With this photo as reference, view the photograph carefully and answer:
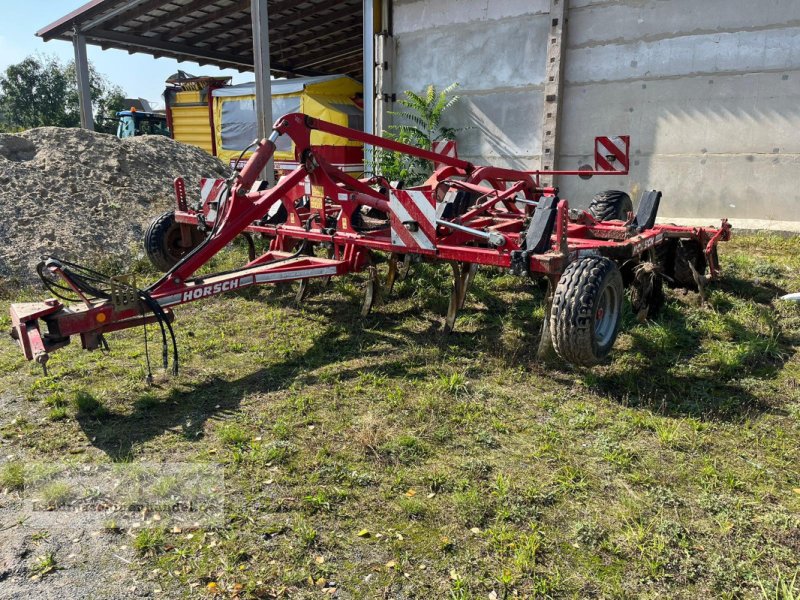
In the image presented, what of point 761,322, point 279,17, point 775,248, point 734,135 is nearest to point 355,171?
point 279,17

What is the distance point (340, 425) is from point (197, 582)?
1411 millimetres

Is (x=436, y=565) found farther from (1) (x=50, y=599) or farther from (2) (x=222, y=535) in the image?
(1) (x=50, y=599)

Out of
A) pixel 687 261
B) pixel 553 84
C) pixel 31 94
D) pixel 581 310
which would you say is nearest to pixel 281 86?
pixel 553 84

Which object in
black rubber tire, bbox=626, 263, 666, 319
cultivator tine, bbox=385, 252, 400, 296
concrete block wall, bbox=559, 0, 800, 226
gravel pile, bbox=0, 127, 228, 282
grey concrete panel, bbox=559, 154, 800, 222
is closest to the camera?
black rubber tire, bbox=626, 263, 666, 319

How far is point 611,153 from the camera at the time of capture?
7.93m

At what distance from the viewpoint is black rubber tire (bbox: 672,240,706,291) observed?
6.20 m

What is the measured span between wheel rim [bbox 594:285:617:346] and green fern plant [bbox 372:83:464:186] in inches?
265

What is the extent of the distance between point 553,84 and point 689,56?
195 cm

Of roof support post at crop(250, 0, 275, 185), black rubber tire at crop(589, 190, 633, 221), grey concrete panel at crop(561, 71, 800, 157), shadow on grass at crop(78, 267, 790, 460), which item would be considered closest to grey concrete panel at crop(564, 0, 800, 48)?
grey concrete panel at crop(561, 71, 800, 157)

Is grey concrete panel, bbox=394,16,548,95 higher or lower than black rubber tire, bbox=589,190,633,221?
higher

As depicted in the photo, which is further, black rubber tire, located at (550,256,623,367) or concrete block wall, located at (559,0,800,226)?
concrete block wall, located at (559,0,800,226)

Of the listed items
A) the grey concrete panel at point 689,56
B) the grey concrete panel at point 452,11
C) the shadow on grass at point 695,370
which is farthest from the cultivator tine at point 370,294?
the grey concrete panel at point 452,11

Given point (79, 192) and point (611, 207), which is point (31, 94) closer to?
point (79, 192)

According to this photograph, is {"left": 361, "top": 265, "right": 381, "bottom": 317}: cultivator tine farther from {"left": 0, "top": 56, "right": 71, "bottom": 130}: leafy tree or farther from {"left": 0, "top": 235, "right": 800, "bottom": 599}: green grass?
{"left": 0, "top": 56, "right": 71, "bottom": 130}: leafy tree
